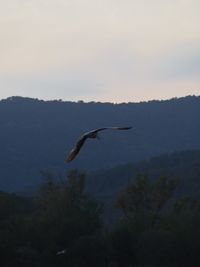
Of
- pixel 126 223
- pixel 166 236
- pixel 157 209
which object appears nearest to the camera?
pixel 166 236

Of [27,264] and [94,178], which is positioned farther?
[94,178]

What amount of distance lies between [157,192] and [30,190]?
88.4 meters

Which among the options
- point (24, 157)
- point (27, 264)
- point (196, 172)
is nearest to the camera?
point (27, 264)

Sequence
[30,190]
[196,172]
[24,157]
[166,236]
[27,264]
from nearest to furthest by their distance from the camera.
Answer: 1. [27,264]
2. [166,236]
3. [196,172]
4. [30,190]
5. [24,157]

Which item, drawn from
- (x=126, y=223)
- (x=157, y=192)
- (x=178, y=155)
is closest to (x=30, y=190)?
(x=178, y=155)

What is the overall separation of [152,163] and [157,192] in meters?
91.0

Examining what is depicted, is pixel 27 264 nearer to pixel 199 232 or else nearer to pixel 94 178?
pixel 199 232

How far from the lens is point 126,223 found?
6112 cm

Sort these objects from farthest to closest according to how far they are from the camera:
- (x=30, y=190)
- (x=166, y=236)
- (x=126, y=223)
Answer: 1. (x=30, y=190)
2. (x=126, y=223)
3. (x=166, y=236)

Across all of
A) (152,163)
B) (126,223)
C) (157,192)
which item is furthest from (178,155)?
(126,223)

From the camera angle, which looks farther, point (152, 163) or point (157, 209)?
point (152, 163)

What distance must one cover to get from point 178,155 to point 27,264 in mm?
115114

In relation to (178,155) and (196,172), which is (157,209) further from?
(178,155)

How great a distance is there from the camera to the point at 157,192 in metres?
73.4
